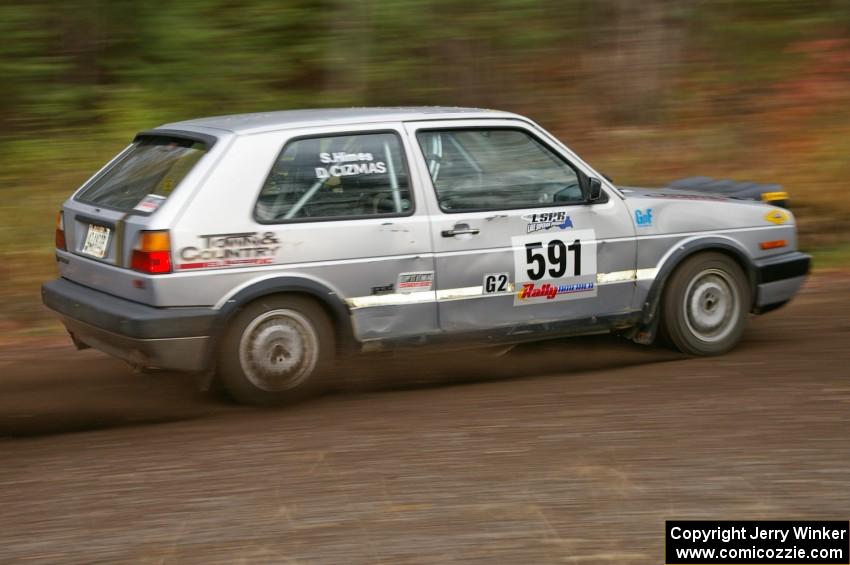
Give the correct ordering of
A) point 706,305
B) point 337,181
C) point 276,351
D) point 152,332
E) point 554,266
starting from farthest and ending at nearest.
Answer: point 706,305 < point 554,266 < point 337,181 < point 276,351 < point 152,332

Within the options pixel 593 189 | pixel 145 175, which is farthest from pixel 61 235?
pixel 593 189

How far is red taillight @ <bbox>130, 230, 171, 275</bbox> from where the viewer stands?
5297 millimetres

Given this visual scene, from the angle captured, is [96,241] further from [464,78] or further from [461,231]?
[464,78]

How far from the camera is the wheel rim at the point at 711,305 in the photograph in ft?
22.0

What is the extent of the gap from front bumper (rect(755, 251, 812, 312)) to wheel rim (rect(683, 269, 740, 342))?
0.63 ft

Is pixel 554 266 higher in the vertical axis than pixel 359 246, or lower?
lower

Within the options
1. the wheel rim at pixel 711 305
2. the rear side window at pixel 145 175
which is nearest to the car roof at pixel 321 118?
the rear side window at pixel 145 175

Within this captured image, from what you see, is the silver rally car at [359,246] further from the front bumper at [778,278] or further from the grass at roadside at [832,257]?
the grass at roadside at [832,257]

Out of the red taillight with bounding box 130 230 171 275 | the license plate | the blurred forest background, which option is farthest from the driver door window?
the blurred forest background

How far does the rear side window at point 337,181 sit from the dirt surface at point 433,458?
106 centimetres

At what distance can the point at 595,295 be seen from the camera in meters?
6.36

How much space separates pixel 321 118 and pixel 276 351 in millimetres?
1319

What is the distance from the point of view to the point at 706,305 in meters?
6.78

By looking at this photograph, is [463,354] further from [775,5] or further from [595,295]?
[775,5]
